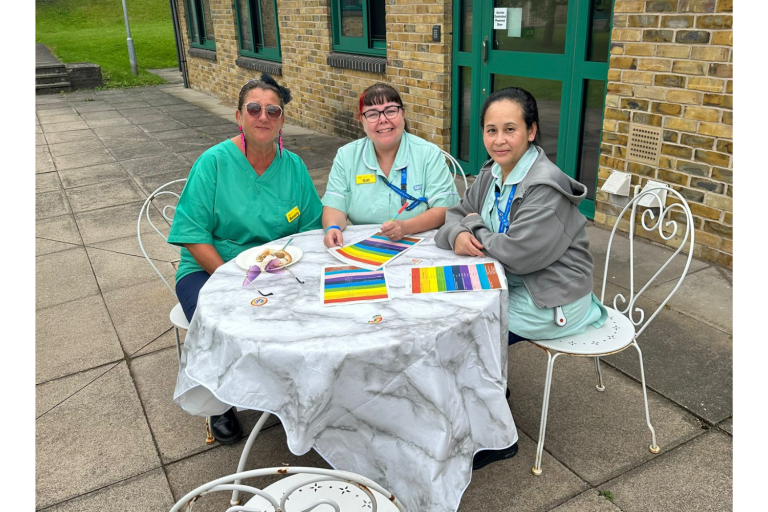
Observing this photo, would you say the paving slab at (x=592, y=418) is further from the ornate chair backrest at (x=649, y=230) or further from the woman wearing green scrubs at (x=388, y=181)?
the woman wearing green scrubs at (x=388, y=181)

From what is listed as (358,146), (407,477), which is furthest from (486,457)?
(358,146)

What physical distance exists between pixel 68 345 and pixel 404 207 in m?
2.13

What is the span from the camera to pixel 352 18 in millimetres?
7254

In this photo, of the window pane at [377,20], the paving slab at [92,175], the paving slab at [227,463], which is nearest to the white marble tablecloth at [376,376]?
the paving slab at [227,463]

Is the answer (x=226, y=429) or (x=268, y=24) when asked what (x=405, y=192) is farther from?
(x=268, y=24)

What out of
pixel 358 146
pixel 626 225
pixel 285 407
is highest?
pixel 358 146

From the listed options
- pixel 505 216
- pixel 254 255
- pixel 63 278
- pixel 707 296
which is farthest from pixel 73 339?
pixel 707 296

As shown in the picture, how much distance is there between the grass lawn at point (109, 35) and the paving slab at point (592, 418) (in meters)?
14.6

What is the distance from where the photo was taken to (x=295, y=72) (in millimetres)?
8734

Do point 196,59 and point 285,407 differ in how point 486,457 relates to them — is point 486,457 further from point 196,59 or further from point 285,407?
point 196,59

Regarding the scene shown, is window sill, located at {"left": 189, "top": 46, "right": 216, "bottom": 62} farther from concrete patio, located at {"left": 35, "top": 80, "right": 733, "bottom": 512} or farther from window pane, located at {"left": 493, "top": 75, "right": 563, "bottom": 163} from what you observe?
window pane, located at {"left": 493, "top": 75, "right": 563, "bottom": 163}

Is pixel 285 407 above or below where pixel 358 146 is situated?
below

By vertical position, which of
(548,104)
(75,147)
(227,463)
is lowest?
(227,463)

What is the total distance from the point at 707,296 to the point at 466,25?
3403mm
